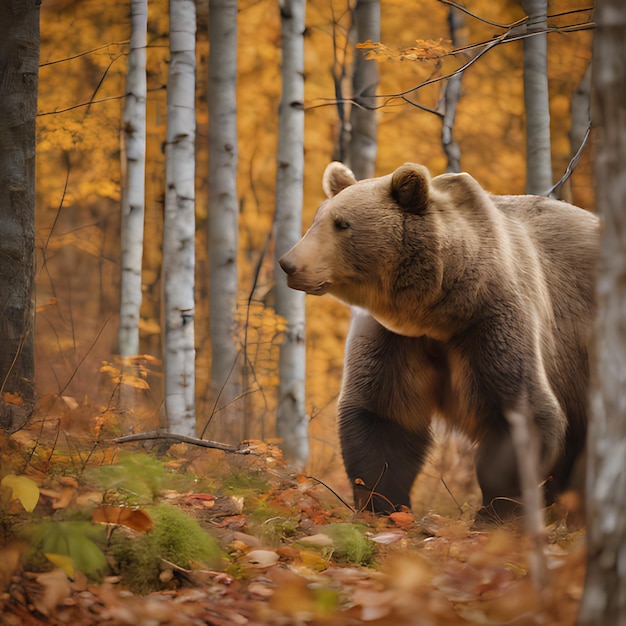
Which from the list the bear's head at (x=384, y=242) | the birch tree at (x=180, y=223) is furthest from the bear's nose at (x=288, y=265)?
the birch tree at (x=180, y=223)

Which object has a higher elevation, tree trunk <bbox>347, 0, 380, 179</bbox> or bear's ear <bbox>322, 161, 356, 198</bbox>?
tree trunk <bbox>347, 0, 380, 179</bbox>

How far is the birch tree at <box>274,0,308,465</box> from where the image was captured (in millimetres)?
8555

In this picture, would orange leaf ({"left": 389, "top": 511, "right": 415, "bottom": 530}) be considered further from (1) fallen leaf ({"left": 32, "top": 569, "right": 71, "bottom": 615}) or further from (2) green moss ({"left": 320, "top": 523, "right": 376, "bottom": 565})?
(1) fallen leaf ({"left": 32, "top": 569, "right": 71, "bottom": 615})

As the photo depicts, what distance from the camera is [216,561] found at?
2.98 metres

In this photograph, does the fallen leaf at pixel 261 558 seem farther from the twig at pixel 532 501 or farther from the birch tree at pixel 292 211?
the birch tree at pixel 292 211

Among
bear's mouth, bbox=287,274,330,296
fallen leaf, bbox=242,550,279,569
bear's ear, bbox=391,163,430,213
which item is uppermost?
bear's ear, bbox=391,163,430,213

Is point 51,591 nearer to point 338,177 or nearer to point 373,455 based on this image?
point 373,455

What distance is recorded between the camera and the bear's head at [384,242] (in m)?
4.10

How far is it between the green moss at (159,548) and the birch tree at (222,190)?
5635 mm

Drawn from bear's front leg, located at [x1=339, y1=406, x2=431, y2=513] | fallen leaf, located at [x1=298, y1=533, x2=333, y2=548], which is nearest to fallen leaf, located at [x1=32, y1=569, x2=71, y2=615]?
fallen leaf, located at [x1=298, y1=533, x2=333, y2=548]

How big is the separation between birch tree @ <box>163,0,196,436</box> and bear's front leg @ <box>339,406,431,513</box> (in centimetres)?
372

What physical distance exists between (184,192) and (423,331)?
181 inches

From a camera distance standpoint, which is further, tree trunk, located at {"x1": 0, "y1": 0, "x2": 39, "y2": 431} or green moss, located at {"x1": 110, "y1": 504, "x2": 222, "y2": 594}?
tree trunk, located at {"x1": 0, "y1": 0, "x2": 39, "y2": 431}

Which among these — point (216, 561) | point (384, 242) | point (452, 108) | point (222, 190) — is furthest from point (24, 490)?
point (452, 108)
